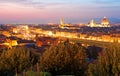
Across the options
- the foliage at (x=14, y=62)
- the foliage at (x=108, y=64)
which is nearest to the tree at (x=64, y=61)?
the foliage at (x=14, y=62)

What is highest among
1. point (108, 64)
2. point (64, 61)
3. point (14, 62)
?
point (108, 64)

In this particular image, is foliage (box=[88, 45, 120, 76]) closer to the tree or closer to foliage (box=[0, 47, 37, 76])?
the tree

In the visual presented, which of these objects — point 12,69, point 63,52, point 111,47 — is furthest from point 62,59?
point 111,47

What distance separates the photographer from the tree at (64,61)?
12844 millimetres

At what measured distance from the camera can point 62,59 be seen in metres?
13.2

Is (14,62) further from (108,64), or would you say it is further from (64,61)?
(108,64)

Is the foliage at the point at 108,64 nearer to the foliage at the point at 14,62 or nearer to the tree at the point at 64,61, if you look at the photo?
the tree at the point at 64,61

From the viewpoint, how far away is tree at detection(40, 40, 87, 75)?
12.8 meters

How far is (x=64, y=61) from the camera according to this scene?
519 inches

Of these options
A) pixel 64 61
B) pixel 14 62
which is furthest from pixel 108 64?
pixel 14 62

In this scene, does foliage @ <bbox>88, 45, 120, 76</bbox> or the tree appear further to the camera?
the tree

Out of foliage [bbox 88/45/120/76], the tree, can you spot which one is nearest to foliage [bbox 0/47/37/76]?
the tree

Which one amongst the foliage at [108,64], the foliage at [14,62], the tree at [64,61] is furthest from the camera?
the foliage at [14,62]

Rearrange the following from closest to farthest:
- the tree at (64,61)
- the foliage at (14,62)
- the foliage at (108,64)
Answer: the foliage at (108,64) → the tree at (64,61) → the foliage at (14,62)
